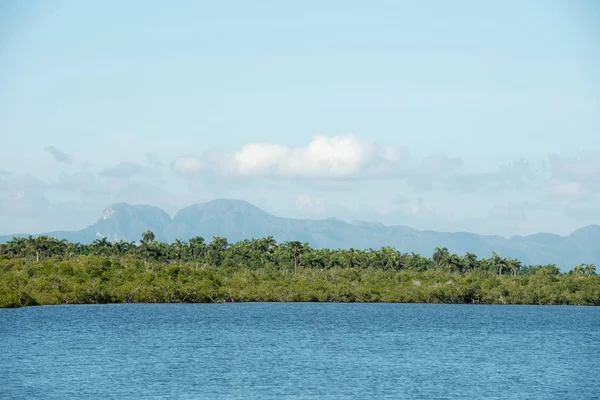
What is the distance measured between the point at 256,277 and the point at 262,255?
26943mm

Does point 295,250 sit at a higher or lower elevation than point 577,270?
higher

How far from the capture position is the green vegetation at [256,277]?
378 ft

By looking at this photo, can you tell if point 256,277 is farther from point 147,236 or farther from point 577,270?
point 577,270

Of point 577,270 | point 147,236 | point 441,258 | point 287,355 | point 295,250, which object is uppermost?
point 147,236

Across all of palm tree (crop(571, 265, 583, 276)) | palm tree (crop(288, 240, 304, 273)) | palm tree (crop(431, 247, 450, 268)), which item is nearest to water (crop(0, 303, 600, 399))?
palm tree (crop(571, 265, 583, 276))

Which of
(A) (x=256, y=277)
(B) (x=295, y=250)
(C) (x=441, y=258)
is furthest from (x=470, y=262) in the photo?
(A) (x=256, y=277)

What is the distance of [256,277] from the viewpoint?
138375mm

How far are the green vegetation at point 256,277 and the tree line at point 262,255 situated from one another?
22 centimetres

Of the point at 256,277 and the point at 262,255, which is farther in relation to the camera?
the point at 262,255

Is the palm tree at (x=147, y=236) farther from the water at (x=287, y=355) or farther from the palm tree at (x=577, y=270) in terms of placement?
the palm tree at (x=577, y=270)

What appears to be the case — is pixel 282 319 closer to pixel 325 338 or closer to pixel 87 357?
pixel 325 338

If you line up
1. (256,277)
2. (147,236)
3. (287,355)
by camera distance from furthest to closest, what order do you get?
(147,236), (256,277), (287,355)

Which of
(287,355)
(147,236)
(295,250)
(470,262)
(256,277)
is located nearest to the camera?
(287,355)

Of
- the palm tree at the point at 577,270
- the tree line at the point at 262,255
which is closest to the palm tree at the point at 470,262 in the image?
the tree line at the point at 262,255
